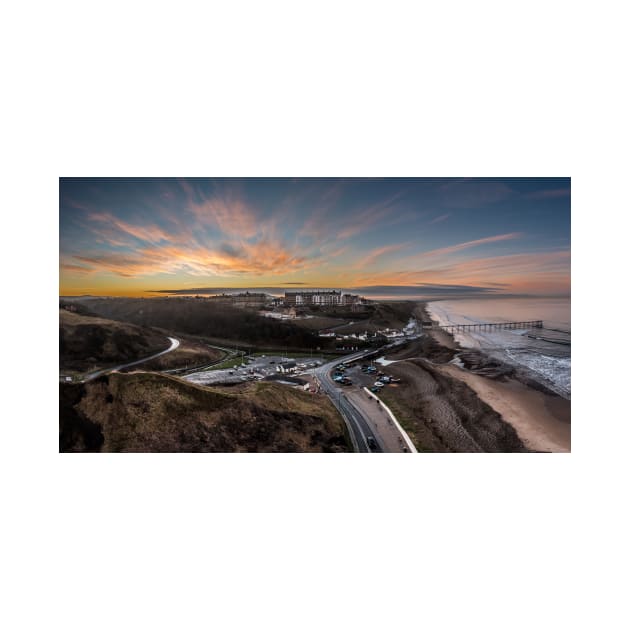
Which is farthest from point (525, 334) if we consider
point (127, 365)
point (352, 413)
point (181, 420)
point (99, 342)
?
point (99, 342)

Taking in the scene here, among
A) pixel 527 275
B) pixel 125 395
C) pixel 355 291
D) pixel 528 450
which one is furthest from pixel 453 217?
pixel 125 395

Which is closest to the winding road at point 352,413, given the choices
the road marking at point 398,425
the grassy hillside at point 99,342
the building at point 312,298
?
the road marking at point 398,425

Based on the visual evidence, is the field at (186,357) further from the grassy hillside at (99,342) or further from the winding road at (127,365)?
the grassy hillside at (99,342)

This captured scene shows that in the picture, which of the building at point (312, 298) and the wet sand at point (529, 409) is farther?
the building at point (312, 298)

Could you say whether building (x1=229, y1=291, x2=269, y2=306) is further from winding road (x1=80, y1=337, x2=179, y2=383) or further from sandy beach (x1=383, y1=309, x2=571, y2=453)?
sandy beach (x1=383, y1=309, x2=571, y2=453)

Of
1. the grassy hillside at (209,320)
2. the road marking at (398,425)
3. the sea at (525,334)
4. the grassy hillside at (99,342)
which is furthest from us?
the grassy hillside at (209,320)

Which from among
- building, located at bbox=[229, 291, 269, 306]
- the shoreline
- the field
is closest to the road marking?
the shoreline

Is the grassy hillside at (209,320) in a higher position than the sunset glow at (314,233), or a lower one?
lower
